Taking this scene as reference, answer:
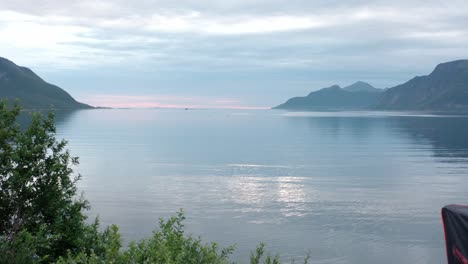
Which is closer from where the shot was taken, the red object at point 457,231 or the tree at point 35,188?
the red object at point 457,231

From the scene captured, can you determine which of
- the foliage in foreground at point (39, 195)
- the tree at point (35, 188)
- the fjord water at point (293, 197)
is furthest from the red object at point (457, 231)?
the fjord water at point (293, 197)

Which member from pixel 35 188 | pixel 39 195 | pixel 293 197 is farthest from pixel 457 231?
pixel 293 197

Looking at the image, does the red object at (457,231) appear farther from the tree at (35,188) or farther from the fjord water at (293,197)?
the fjord water at (293,197)

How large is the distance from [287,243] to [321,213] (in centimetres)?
963

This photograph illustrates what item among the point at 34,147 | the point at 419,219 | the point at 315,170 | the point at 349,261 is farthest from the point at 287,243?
the point at 315,170

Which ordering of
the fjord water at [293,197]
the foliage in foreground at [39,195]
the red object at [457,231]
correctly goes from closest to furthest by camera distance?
the red object at [457,231] → the foliage in foreground at [39,195] → the fjord water at [293,197]

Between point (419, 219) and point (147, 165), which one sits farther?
point (147, 165)

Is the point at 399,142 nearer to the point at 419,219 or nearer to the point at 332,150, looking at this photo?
the point at 332,150

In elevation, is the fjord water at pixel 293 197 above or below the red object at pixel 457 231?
below

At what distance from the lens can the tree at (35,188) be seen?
14.1 m

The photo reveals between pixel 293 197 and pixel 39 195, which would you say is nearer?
pixel 39 195

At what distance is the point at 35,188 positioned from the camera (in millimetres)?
14820

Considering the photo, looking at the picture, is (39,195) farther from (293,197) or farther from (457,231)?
(293,197)

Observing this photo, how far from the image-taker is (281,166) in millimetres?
72562
